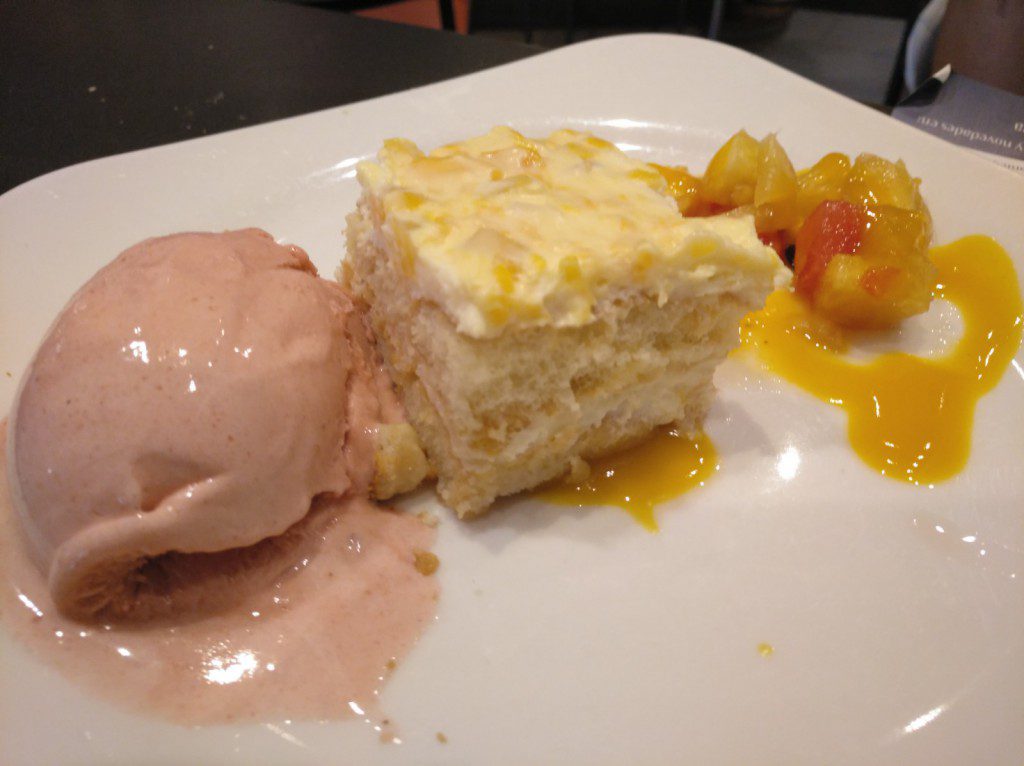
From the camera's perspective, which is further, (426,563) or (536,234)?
(426,563)

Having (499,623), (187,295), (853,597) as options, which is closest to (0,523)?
(187,295)

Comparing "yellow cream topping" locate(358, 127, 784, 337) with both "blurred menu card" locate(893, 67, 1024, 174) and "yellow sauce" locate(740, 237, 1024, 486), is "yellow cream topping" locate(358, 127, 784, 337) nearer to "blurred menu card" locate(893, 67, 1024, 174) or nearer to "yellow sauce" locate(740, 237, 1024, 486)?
"yellow sauce" locate(740, 237, 1024, 486)

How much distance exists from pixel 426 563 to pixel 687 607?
656 millimetres

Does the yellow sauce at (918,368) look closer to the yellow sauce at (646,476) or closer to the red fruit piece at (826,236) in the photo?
the red fruit piece at (826,236)

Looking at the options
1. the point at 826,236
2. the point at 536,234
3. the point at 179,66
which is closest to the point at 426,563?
the point at 536,234

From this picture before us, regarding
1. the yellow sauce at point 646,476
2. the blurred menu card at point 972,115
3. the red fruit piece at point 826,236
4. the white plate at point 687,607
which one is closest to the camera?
the white plate at point 687,607

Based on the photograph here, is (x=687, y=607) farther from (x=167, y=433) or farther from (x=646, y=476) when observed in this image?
(x=167, y=433)

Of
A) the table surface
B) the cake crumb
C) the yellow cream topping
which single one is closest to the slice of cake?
the yellow cream topping

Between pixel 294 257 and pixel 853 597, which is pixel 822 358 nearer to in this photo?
pixel 853 597

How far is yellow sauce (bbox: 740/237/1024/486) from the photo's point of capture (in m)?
2.19

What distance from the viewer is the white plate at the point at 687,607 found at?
60.8 inches

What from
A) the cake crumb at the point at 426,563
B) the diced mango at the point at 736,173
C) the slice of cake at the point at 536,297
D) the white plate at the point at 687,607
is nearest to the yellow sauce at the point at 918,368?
the white plate at the point at 687,607

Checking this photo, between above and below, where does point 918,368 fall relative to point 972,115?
below

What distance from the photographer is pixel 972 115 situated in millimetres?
3346
